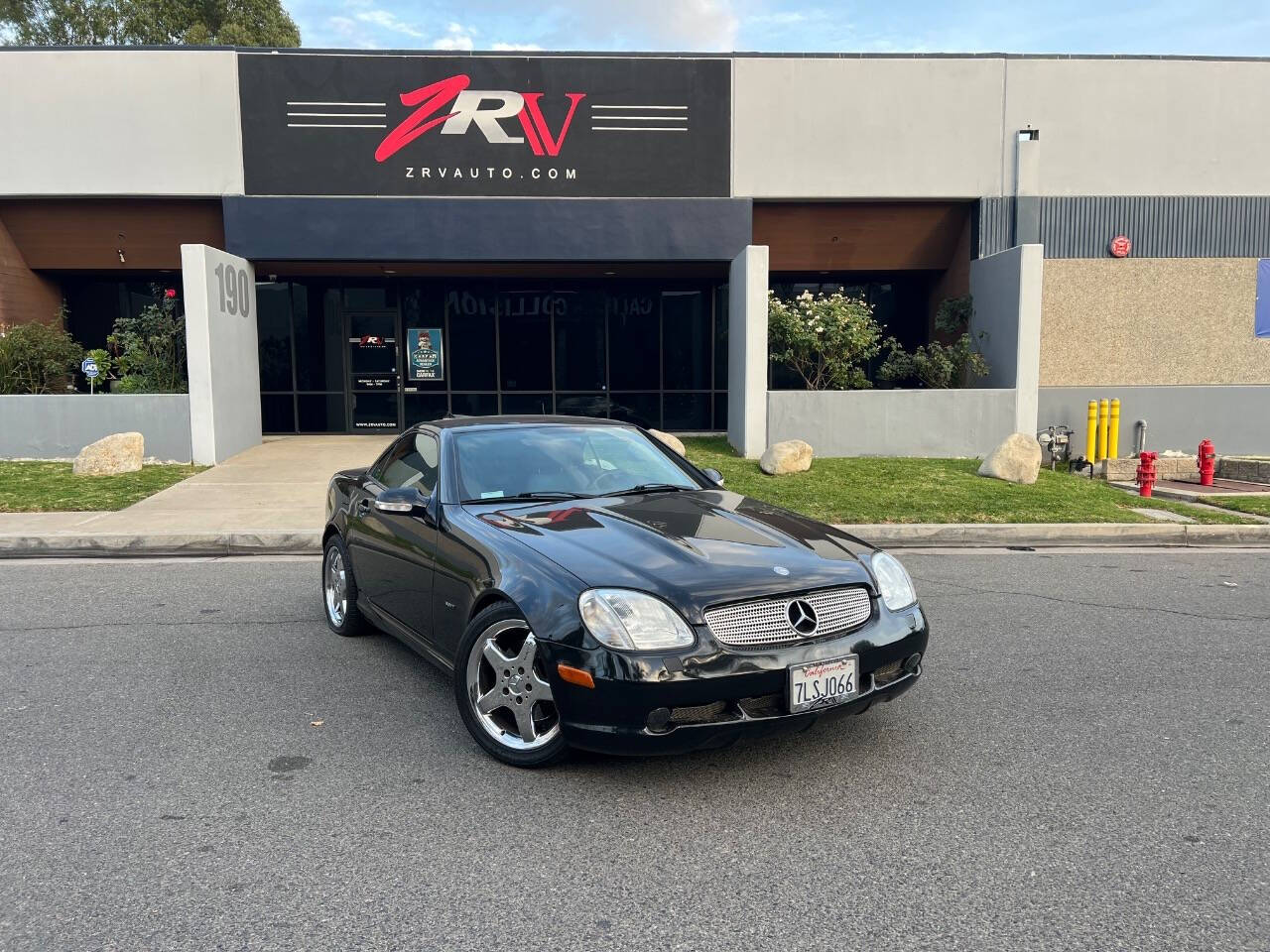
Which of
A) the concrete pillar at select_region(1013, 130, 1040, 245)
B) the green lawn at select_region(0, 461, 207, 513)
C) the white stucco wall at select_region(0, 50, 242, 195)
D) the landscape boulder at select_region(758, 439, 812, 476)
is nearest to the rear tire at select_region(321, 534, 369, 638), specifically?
the green lawn at select_region(0, 461, 207, 513)

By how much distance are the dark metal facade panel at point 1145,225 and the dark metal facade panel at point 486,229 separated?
4444 mm

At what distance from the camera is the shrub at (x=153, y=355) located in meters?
14.8

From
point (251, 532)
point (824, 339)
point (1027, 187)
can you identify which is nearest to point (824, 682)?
point (251, 532)

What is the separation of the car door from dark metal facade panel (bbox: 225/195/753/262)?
34.9ft

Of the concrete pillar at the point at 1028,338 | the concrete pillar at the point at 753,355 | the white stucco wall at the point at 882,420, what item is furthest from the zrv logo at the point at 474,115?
the concrete pillar at the point at 1028,338

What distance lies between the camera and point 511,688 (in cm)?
398

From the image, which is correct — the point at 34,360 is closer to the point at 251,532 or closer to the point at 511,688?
the point at 251,532

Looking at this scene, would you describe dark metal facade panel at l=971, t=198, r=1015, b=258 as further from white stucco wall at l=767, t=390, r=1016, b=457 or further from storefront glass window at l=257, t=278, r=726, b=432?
storefront glass window at l=257, t=278, r=726, b=432

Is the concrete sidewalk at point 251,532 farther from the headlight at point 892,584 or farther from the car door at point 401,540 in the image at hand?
the headlight at point 892,584

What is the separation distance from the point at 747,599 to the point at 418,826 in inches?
58.7

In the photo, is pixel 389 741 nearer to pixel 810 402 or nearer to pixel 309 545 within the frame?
pixel 309 545

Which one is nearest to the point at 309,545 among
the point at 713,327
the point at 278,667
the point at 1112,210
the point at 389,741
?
the point at 278,667

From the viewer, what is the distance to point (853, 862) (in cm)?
321

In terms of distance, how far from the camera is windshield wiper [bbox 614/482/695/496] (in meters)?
5.07
